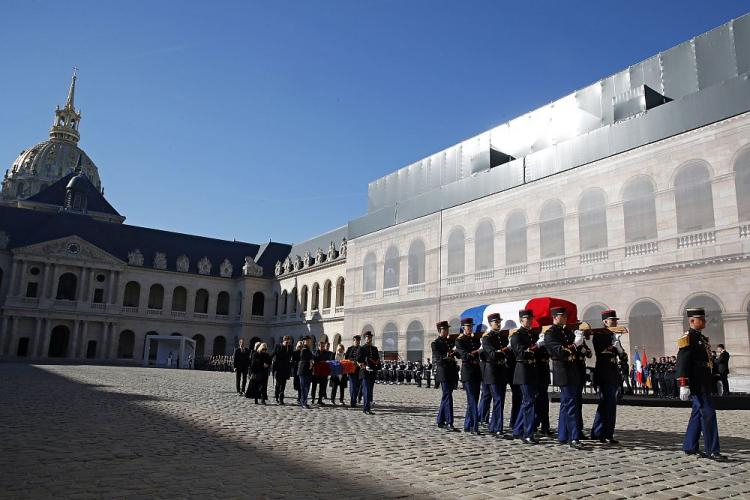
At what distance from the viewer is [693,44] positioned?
25.2 m

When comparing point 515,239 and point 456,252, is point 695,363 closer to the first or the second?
point 515,239

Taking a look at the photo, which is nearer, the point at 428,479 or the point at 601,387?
the point at 428,479

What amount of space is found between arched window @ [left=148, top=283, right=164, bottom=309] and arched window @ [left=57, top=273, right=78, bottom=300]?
7444 millimetres

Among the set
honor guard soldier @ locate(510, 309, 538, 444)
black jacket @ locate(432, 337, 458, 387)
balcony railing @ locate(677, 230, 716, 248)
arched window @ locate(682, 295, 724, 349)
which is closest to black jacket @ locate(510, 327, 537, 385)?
honor guard soldier @ locate(510, 309, 538, 444)

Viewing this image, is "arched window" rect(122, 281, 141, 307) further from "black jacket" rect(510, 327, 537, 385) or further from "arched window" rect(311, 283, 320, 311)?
"black jacket" rect(510, 327, 537, 385)

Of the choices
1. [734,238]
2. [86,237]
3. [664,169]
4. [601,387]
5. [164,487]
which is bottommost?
[164,487]

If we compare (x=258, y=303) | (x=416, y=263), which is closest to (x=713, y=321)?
(x=416, y=263)

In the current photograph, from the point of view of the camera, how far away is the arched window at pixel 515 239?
29083 millimetres

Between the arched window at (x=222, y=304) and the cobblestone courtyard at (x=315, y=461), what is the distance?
55.1 metres

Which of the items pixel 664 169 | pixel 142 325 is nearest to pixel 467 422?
pixel 664 169

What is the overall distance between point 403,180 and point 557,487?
34.9 meters

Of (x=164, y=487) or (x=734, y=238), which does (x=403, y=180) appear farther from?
(x=164, y=487)

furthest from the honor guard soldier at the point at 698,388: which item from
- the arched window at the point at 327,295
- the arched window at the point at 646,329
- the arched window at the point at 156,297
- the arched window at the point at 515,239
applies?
the arched window at the point at 156,297

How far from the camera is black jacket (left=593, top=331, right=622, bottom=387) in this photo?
32.0 ft
